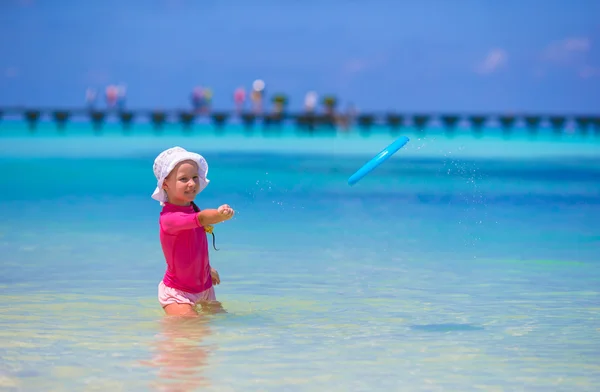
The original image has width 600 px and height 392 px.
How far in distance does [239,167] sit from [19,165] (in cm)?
535

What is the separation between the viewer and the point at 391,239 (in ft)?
36.9


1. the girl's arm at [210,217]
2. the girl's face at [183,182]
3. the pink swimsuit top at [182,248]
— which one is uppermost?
the girl's face at [183,182]

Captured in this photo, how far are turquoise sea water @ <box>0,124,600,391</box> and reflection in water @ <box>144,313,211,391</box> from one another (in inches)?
0.5

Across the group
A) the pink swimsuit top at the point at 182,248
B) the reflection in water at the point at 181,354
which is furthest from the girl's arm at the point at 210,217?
the reflection in water at the point at 181,354

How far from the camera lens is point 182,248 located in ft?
19.9

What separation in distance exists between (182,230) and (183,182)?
256mm

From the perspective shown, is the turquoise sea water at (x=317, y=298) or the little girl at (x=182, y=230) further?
the little girl at (x=182, y=230)

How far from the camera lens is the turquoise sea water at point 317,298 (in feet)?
17.3

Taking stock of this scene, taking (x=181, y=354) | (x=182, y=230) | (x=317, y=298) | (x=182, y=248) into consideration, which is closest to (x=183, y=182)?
(x=182, y=230)

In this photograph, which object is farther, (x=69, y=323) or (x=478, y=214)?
(x=478, y=214)

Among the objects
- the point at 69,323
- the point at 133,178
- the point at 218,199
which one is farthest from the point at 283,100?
the point at 69,323

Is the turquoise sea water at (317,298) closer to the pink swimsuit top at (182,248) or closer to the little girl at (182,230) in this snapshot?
the little girl at (182,230)

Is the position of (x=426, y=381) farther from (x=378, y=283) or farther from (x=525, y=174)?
(x=525, y=174)

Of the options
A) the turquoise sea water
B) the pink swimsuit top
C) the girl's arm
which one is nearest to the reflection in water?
the turquoise sea water
